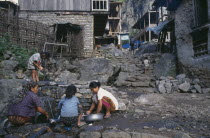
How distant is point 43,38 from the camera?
12461 mm

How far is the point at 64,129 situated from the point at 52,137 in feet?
1.13

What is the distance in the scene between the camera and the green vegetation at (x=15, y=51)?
8.73 m

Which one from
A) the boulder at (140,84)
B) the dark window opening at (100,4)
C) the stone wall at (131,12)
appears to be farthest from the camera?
the stone wall at (131,12)

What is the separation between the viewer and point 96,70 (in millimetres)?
10094

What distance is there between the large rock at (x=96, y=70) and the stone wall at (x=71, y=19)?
4461mm

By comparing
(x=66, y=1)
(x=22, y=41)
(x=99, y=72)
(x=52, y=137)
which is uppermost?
(x=66, y=1)

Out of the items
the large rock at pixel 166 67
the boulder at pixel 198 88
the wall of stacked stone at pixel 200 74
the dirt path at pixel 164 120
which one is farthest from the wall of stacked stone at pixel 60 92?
the large rock at pixel 166 67

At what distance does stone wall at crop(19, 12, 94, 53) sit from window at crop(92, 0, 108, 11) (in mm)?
Result: 1030

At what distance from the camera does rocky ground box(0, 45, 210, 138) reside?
355 cm

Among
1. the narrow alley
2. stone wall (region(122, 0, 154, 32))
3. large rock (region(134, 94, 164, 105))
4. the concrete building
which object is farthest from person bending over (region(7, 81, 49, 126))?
stone wall (region(122, 0, 154, 32))

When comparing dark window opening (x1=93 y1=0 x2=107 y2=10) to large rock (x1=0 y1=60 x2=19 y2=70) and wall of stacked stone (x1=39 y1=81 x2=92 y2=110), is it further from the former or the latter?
wall of stacked stone (x1=39 y1=81 x2=92 y2=110)

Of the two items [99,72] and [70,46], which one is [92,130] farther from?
[70,46]

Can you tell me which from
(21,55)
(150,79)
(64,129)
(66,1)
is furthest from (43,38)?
(64,129)

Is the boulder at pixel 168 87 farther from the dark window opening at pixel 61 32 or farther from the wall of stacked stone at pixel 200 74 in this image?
the dark window opening at pixel 61 32
